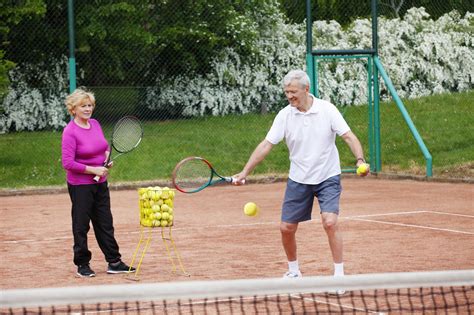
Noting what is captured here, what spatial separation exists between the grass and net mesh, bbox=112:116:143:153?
7.90 meters

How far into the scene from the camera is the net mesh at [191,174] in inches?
354

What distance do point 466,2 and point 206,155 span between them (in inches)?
283

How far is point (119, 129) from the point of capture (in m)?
9.73

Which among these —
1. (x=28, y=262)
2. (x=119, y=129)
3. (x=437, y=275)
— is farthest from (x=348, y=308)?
(x=28, y=262)

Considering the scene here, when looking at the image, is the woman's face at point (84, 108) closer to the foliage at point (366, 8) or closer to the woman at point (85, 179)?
the woman at point (85, 179)

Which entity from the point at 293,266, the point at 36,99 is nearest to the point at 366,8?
the point at 36,99

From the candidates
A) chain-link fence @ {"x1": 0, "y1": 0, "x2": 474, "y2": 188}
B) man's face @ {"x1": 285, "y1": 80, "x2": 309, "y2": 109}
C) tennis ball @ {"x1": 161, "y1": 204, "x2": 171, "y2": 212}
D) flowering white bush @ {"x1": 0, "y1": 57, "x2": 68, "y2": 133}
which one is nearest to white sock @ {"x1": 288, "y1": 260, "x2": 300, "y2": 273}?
tennis ball @ {"x1": 161, "y1": 204, "x2": 171, "y2": 212}

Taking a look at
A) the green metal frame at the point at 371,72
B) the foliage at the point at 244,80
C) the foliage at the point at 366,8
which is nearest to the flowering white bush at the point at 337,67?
the foliage at the point at 244,80

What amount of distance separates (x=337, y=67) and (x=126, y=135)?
38.1 feet

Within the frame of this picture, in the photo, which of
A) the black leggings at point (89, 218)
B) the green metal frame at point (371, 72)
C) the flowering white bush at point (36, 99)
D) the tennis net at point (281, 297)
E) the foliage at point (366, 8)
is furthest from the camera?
the foliage at point (366, 8)

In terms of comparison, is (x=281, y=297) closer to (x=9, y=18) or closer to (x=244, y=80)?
(x=9, y=18)

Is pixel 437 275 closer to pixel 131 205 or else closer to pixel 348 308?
pixel 348 308

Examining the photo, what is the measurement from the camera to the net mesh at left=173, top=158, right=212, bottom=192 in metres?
8.98

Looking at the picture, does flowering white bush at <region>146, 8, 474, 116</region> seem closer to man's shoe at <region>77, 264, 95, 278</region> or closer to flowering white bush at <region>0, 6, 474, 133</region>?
flowering white bush at <region>0, 6, 474, 133</region>
